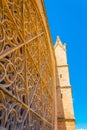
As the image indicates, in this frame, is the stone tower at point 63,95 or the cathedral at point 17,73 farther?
the stone tower at point 63,95

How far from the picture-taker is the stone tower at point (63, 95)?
799 centimetres

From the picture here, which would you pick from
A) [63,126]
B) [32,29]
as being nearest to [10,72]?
[32,29]

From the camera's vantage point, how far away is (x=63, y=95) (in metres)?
9.52

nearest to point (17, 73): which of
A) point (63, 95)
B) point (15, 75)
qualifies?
point (15, 75)

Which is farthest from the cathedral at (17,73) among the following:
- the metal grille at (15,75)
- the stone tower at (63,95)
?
the stone tower at (63,95)

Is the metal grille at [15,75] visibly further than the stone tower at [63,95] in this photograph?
No

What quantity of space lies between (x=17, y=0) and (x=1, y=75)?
1831 millimetres

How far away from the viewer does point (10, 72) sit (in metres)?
2.47

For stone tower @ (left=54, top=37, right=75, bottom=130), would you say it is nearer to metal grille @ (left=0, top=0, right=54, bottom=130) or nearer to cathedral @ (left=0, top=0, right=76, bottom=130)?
cathedral @ (left=0, top=0, right=76, bottom=130)

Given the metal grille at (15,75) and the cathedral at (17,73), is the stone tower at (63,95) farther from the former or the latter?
the metal grille at (15,75)

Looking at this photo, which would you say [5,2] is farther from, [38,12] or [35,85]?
[38,12]

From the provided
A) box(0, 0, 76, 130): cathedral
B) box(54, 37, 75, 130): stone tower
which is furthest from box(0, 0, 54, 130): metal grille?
box(54, 37, 75, 130): stone tower

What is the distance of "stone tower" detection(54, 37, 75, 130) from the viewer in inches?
314

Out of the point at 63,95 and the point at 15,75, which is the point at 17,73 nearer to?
the point at 15,75
